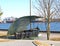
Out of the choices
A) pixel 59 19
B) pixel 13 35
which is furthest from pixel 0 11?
pixel 59 19

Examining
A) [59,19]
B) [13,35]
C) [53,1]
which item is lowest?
[13,35]

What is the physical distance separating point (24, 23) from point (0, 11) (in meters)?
10.9

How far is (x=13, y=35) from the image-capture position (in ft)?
96.0

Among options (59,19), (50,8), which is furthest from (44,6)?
(59,19)

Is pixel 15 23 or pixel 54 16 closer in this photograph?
pixel 54 16

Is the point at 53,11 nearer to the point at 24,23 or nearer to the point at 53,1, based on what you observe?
the point at 53,1

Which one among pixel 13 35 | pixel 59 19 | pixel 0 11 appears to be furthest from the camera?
pixel 0 11

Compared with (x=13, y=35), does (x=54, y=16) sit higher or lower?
higher

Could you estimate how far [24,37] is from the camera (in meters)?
26.5

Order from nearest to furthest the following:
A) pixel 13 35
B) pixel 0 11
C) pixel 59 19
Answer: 1. pixel 59 19
2. pixel 13 35
3. pixel 0 11

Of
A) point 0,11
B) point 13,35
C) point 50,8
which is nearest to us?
point 50,8

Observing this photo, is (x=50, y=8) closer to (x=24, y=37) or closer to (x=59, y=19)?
(x=59, y=19)

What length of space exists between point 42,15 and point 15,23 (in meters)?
4.09

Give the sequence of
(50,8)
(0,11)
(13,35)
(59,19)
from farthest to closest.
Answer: (0,11) → (13,35) → (59,19) → (50,8)
